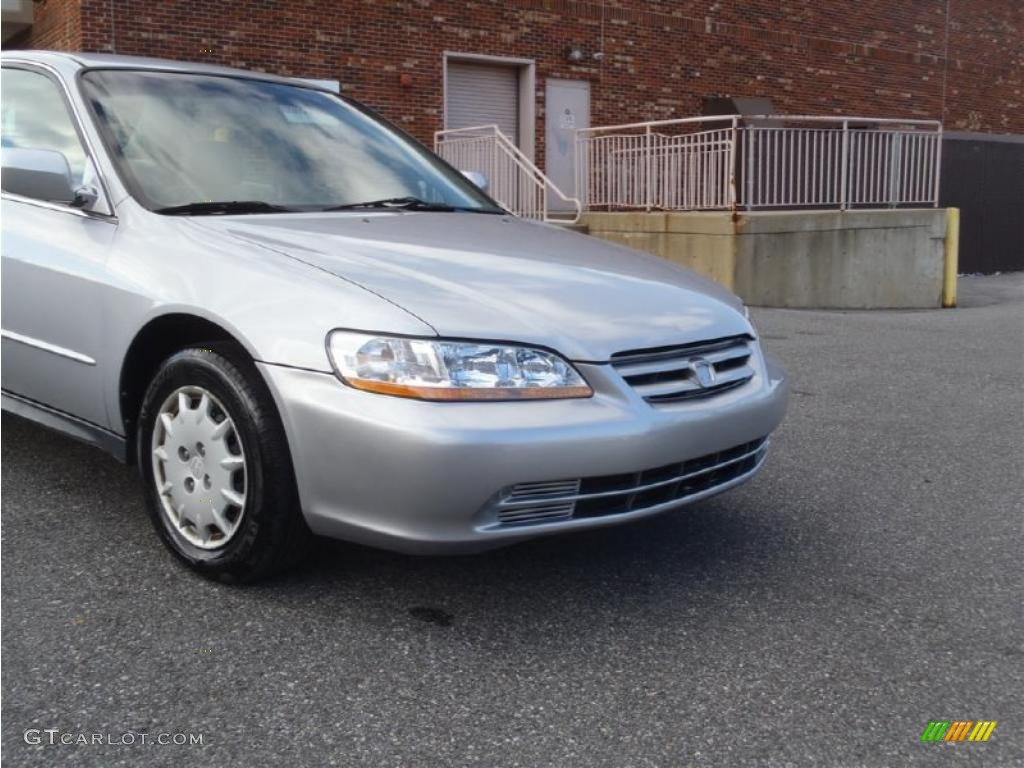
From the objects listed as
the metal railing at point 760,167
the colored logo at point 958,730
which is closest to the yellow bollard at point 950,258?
the metal railing at point 760,167

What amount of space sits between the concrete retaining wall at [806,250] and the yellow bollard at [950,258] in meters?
0.09

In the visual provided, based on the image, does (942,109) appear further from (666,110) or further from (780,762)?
(780,762)

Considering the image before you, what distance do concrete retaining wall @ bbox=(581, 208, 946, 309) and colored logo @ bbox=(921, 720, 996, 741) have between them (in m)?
9.69

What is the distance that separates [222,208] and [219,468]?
979 millimetres

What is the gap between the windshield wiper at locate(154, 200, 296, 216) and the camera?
3680 millimetres

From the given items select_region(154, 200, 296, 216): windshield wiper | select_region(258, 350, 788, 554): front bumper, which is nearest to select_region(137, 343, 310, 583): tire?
select_region(258, 350, 788, 554): front bumper

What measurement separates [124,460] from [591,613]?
1651 mm

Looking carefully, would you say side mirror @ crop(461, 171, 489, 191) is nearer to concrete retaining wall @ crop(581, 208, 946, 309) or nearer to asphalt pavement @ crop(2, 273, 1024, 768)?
asphalt pavement @ crop(2, 273, 1024, 768)

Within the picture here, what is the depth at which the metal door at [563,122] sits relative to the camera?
55.6 ft

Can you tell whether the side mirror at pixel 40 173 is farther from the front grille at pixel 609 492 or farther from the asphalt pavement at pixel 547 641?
the front grille at pixel 609 492

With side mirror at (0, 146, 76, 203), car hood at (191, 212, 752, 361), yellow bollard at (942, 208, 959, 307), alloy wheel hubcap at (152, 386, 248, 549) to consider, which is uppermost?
side mirror at (0, 146, 76, 203)

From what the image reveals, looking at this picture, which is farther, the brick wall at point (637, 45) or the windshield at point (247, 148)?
the brick wall at point (637, 45)

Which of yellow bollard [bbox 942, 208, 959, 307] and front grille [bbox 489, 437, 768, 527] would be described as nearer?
front grille [bbox 489, 437, 768, 527]

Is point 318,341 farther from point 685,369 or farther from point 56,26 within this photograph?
point 56,26
